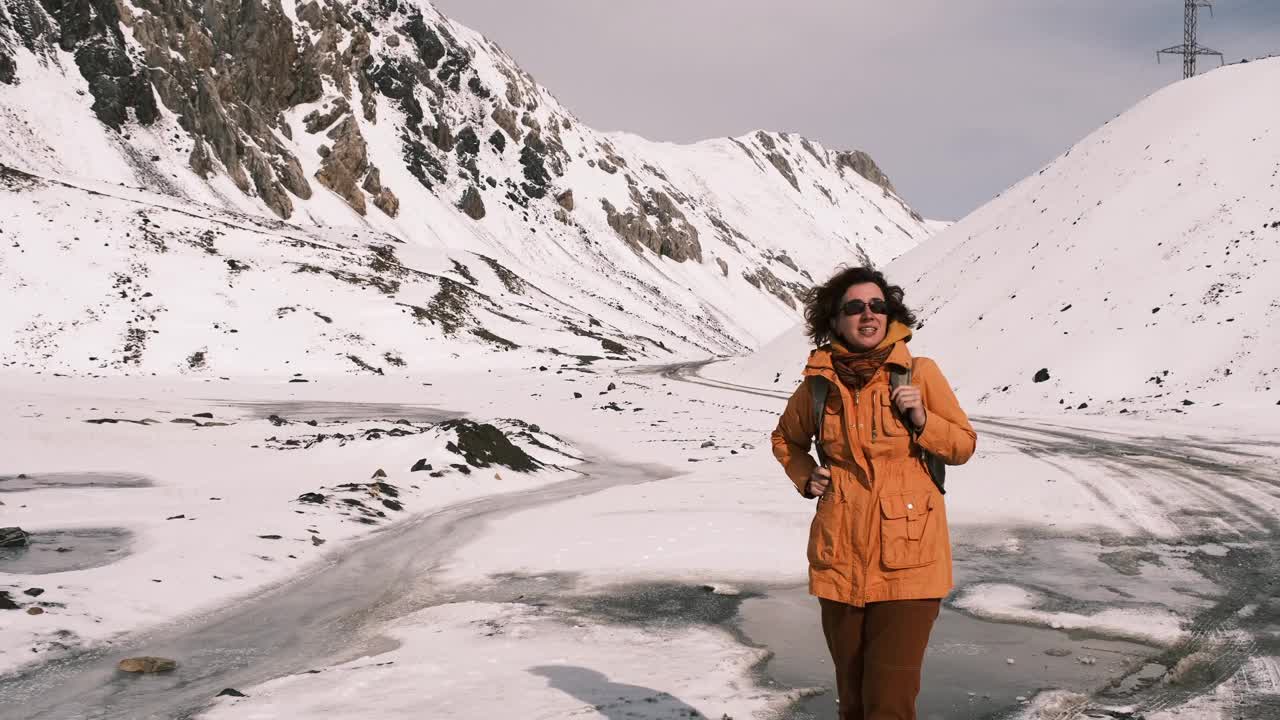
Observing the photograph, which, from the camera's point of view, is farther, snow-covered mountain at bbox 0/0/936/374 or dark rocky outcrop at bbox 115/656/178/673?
snow-covered mountain at bbox 0/0/936/374

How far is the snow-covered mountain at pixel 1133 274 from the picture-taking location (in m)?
24.5

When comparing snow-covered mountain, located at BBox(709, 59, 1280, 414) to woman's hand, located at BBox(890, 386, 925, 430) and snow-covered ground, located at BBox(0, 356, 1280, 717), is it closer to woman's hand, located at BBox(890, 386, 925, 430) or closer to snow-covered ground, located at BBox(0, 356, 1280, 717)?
snow-covered ground, located at BBox(0, 356, 1280, 717)

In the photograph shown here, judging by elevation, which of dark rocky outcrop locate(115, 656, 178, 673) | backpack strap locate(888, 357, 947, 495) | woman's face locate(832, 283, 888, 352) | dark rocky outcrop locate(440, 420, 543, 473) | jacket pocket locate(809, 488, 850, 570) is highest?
woman's face locate(832, 283, 888, 352)

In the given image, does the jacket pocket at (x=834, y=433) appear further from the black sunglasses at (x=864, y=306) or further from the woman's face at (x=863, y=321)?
the black sunglasses at (x=864, y=306)

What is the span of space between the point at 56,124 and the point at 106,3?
1879 centimetres

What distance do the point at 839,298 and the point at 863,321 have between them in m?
0.23

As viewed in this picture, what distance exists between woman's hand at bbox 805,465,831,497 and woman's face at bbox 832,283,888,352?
1.76ft

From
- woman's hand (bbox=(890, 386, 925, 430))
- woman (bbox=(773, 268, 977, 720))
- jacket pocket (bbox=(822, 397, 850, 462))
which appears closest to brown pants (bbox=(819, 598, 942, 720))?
woman (bbox=(773, 268, 977, 720))

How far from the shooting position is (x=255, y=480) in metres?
14.2

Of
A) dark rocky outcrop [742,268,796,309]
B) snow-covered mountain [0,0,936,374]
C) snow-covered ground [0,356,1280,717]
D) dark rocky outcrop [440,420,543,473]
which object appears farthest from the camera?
dark rocky outcrop [742,268,796,309]

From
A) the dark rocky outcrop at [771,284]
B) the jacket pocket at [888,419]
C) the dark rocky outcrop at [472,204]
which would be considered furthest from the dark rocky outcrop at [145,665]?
the dark rocky outcrop at [771,284]

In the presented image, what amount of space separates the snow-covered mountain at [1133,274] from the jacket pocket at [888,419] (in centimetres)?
2087

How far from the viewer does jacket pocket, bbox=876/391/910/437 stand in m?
3.71

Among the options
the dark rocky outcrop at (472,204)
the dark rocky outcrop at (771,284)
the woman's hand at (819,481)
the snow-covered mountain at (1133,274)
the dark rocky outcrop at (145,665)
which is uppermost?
the dark rocky outcrop at (472,204)
